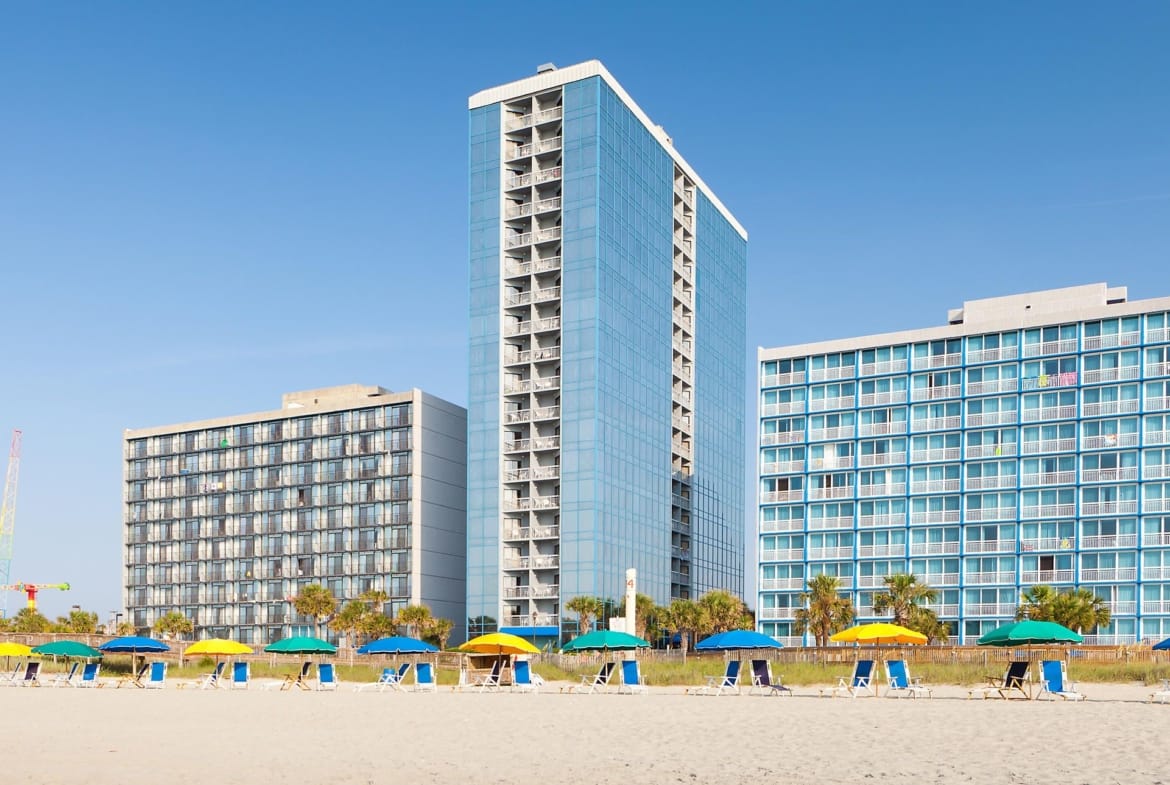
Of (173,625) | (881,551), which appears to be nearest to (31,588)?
(173,625)

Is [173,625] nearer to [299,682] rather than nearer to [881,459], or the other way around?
[881,459]

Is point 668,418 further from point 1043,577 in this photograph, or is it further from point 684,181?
point 1043,577

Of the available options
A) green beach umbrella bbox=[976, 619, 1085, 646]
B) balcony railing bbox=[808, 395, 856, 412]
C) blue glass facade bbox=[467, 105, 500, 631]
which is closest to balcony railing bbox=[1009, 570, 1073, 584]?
balcony railing bbox=[808, 395, 856, 412]

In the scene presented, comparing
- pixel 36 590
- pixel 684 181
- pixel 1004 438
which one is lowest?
pixel 36 590

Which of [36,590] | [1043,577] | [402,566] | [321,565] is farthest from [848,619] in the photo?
[36,590]

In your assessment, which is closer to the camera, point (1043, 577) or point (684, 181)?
point (1043, 577)

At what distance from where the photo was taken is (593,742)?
968 inches

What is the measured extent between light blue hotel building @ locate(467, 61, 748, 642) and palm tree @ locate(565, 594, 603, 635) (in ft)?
2.94

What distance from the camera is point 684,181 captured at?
119m

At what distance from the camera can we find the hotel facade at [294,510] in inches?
4491

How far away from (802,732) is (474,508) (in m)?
74.7

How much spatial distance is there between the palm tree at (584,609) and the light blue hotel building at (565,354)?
0.89m

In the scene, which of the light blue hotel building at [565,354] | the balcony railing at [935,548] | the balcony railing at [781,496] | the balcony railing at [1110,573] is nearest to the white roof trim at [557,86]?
the light blue hotel building at [565,354]

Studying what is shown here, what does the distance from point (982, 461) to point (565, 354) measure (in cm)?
3249
